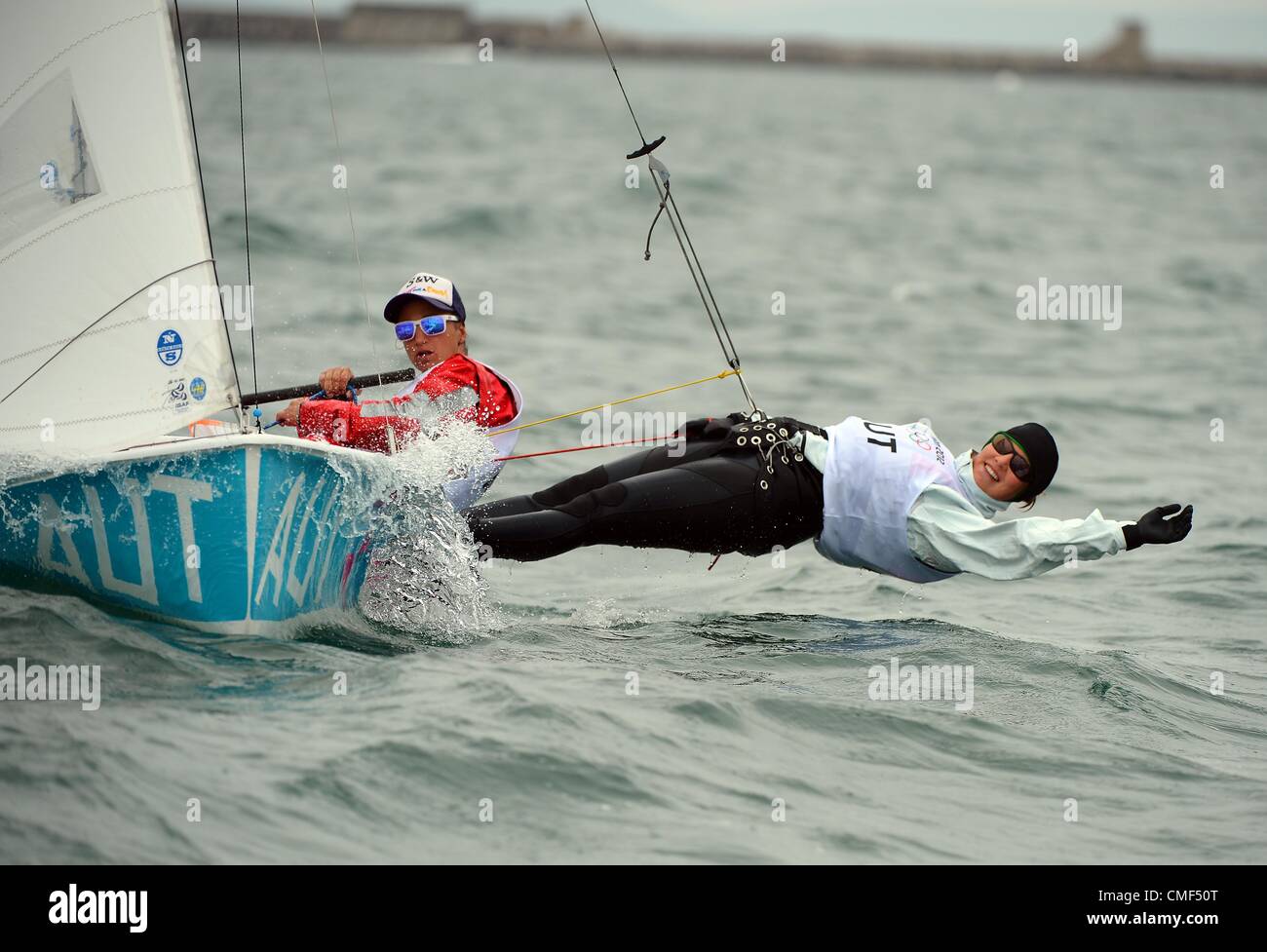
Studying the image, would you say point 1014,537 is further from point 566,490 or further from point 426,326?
point 426,326

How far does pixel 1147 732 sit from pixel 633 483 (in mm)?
1807

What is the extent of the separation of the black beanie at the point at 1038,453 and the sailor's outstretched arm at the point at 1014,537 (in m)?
0.13

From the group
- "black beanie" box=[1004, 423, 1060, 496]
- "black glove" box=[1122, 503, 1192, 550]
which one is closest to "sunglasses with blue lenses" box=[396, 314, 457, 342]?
"black beanie" box=[1004, 423, 1060, 496]

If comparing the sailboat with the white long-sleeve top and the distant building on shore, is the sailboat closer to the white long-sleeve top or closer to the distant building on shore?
the white long-sleeve top

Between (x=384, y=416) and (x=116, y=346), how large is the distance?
86 centimetres

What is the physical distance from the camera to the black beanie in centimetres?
504

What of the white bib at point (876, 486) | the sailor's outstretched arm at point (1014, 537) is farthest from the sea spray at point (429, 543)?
the sailor's outstretched arm at point (1014, 537)

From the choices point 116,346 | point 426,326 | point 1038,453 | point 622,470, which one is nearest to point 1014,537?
point 1038,453

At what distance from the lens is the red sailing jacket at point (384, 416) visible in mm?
5098

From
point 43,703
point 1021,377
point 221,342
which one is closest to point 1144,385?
point 1021,377

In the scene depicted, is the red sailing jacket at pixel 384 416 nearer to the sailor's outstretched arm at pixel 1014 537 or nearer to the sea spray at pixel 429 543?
the sea spray at pixel 429 543
